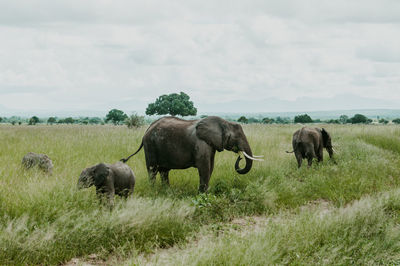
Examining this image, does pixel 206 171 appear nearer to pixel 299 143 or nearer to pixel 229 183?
pixel 229 183

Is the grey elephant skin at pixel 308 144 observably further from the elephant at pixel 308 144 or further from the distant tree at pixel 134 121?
the distant tree at pixel 134 121

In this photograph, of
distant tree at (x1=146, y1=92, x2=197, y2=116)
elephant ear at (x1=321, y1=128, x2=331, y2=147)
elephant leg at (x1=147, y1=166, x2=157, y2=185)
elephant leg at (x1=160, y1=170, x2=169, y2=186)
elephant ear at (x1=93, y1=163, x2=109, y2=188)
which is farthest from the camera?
distant tree at (x1=146, y1=92, x2=197, y2=116)

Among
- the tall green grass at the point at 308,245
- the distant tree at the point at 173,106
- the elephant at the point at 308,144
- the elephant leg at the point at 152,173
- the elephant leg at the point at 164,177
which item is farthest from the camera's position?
the distant tree at the point at 173,106

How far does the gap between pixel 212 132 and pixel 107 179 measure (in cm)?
245

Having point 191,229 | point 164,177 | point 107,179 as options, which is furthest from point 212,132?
point 107,179

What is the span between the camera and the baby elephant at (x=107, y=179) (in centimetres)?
537

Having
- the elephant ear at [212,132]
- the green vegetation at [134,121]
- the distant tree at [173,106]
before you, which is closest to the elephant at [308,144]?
the elephant ear at [212,132]

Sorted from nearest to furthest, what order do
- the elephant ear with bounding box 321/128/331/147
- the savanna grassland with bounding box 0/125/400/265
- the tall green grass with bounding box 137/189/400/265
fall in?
the tall green grass with bounding box 137/189/400/265
the savanna grassland with bounding box 0/125/400/265
the elephant ear with bounding box 321/128/331/147

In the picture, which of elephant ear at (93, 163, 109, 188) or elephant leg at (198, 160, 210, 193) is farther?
elephant leg at (198, 160, 210, 193)

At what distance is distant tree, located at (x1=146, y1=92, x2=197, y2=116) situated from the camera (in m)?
64.0

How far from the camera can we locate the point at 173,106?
210ft

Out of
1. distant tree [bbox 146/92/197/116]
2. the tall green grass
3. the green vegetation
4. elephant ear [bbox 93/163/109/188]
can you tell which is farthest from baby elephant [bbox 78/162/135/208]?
distant tree [bbox 146/92/197/116]

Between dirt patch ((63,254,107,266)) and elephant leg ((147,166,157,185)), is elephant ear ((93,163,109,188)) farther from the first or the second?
elephant leg ((147,166,157,185))

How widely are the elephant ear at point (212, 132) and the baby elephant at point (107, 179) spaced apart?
1801 millimetres
